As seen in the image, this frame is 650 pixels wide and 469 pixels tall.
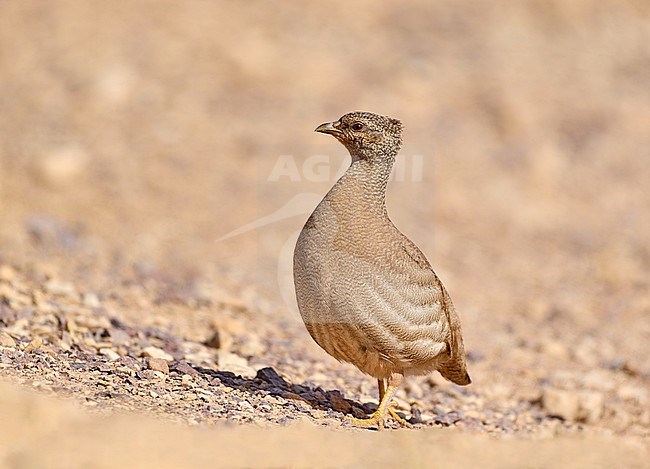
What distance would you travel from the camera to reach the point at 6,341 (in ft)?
22.1

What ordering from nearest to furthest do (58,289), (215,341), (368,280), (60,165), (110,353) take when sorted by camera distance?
(368,280)
(110,353)
(215,341)
(58,289)
(60,165)

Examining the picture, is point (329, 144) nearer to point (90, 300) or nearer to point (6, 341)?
point (90, 300)

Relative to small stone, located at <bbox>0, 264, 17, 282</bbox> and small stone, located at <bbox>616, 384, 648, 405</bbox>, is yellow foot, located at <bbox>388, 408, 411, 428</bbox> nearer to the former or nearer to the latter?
small stone, located at <bbox>616, 384, 648, 405</bbox>

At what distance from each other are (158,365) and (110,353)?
1.67ft

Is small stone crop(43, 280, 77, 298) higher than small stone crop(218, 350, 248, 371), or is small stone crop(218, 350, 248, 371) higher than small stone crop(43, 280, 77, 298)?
small stone crop(43, 280, 77, 298)

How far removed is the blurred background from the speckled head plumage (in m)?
4.45

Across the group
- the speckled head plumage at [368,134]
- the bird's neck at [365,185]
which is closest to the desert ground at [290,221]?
the bird's neck at [365,185]

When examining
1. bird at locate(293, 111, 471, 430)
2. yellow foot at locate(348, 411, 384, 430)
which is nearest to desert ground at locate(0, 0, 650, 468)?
yellow foot at locate(348, 411, 384, 430)

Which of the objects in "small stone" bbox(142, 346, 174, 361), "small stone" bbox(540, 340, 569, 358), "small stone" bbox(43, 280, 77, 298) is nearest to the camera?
"small stone" bbox(142, 346, 174, 361)

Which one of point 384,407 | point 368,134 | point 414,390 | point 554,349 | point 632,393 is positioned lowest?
point 384,407

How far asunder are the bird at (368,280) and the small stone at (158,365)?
118cm

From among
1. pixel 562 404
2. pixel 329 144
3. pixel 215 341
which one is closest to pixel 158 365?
pixel 215 341

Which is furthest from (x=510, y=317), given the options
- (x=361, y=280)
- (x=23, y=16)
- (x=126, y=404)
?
(x=23, y=16)

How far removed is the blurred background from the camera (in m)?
12.3
